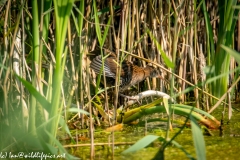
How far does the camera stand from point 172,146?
A: 8.90ft

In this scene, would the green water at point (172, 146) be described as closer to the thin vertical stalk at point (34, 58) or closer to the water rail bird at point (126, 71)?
the thin vertical stalk at point (34, 58)

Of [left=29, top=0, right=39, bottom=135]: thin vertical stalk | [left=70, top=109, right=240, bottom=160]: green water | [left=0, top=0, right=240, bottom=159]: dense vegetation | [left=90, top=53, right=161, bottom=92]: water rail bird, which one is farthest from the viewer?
[left=90, top=53, right=161, bottom=92]: water rail bird

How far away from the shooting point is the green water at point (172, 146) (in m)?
2.54

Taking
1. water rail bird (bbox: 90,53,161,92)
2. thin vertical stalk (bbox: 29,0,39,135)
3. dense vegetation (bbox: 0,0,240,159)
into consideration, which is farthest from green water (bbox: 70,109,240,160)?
water rail bird (bbox: 90,53,161,92)

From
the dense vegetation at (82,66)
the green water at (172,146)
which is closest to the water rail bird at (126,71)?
the dense vegetation at (82,66)

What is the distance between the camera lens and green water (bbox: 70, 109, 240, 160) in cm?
254

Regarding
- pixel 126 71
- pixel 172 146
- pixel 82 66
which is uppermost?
pixel 82 66

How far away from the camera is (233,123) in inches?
131

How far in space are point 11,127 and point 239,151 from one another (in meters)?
1.20

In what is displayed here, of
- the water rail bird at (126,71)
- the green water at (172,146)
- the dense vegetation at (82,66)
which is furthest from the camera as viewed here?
the water rail bird at (126,71)

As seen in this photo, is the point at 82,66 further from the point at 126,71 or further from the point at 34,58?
the point at 126,71

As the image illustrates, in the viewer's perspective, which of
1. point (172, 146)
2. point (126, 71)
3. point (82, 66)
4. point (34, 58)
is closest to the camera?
point (34, 58)

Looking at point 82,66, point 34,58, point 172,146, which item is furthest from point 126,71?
point 34,58

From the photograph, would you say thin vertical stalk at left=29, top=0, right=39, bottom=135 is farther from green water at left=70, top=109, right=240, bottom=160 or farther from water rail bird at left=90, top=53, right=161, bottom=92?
water rail bird at left=90, top=53, right=161, bottom=92
